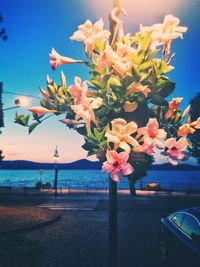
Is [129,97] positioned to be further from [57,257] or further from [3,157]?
[3,157]

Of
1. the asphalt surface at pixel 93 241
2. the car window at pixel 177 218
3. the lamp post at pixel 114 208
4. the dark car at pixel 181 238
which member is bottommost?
the asphalt surface at pixel 93 241

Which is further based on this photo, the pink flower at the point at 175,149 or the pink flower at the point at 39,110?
the pink flower at the point at 39,110

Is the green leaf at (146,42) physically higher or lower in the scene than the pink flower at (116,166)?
higher

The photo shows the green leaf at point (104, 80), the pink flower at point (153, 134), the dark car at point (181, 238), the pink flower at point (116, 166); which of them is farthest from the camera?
the dark car at point (181, 238)

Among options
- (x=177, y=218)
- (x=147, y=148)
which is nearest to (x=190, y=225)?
(x=177, y=218)

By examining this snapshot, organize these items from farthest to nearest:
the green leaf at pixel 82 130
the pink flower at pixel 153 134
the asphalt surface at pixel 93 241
A: the asphalt surface at pixel 93 241 < the green leaf at pixel 82 130 < the pink flower at pixel 153 134

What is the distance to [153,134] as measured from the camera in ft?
6.93

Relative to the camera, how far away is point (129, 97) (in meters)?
2.40

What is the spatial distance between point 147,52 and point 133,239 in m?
9.15

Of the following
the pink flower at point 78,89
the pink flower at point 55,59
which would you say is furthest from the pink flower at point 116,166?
the pink flower at point 55,59

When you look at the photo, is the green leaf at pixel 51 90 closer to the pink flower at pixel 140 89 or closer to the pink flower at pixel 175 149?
the pink flower at pixel 140 89

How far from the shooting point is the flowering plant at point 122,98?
2084mm

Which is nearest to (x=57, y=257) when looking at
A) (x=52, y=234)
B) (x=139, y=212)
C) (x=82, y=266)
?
(x=82, y=266)

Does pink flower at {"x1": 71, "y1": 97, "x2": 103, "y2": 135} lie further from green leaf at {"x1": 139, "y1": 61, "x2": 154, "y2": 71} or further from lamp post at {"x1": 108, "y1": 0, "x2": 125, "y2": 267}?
lamp post at {"x1": 108, "y1": 0, "x2": 125, "y2": 267}
